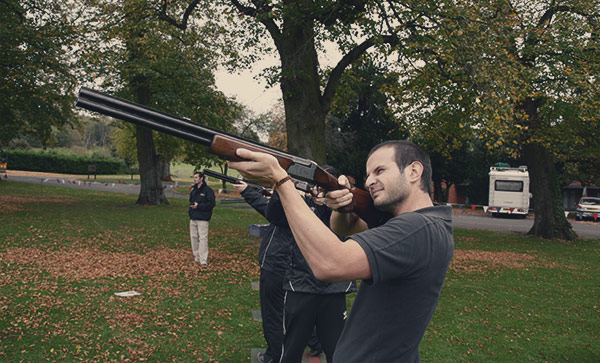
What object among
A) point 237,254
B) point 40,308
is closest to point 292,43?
point 237,254

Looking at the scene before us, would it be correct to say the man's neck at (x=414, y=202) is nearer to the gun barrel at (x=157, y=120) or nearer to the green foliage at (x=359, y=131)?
the gun barrel at (x=157, y=120)

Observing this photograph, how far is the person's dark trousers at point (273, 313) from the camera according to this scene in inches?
231

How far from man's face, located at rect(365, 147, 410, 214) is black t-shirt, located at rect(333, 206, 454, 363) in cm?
14

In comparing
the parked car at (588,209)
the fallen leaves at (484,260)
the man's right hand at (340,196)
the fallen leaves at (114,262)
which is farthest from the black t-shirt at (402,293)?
the parked car at (588,209)

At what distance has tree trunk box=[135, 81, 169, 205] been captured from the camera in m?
28.4

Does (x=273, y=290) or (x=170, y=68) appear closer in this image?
(x=273, y=290)

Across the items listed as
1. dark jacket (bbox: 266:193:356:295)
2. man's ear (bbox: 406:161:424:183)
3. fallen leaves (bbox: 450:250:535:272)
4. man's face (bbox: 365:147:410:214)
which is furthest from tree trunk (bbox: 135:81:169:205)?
man's ear (bbox: 406:161:424:183)

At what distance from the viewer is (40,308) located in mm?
7887

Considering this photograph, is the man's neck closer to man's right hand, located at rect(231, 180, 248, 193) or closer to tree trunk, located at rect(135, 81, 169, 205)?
man's right hand, located at rect(231, 180, 248, 193)

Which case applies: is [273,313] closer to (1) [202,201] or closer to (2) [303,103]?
(1) [202,201]

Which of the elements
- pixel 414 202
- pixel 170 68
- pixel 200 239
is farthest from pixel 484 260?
pixel 170 68

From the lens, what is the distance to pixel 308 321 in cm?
489

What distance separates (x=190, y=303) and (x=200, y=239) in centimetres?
340

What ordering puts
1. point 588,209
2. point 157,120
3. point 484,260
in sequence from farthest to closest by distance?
point 588,209, point 484,260, point 157,120
